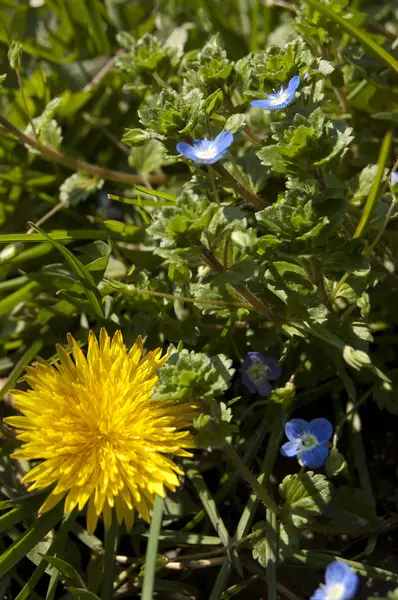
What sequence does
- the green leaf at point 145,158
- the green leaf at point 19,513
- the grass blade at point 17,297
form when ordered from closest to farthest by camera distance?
the green leaf at point 19,513, the grass blade at point 17,297, the green leaf at point 145,158

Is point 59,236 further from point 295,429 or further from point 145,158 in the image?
point 295,429

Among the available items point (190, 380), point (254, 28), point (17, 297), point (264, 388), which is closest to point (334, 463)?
point (264, 388)

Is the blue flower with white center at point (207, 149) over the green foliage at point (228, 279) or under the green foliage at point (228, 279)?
over

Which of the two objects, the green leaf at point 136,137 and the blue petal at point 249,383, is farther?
the blue petal at point 249,383

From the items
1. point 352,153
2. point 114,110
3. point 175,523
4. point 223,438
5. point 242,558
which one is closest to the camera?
point 223,438

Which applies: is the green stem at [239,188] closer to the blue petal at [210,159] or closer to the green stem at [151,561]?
the blue petal at [210,159]

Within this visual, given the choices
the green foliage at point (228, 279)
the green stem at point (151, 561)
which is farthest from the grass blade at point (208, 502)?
the green stem at point (151, 561)

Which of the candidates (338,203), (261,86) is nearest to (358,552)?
(338,203)

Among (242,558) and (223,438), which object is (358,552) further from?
(223,438)
